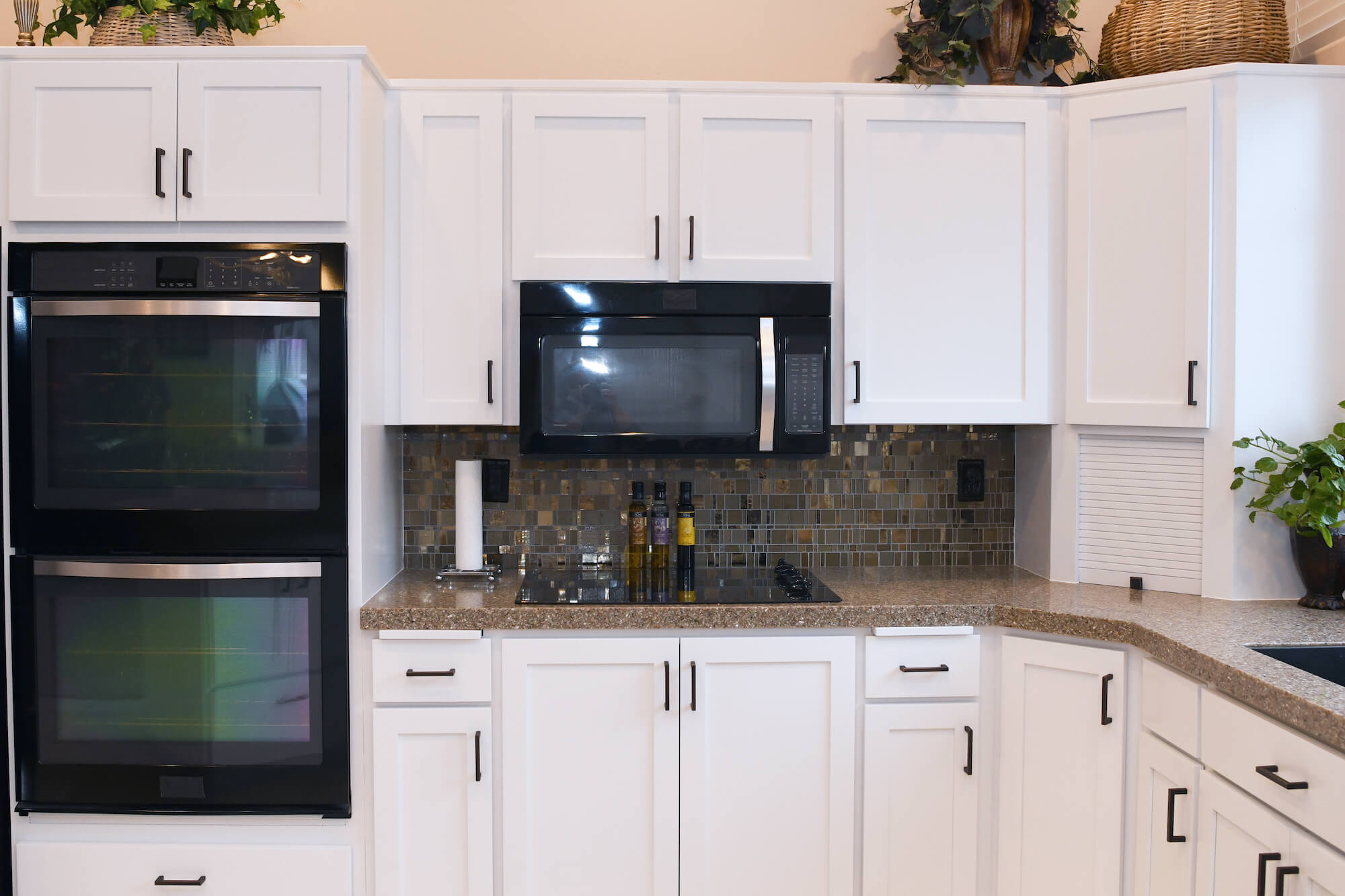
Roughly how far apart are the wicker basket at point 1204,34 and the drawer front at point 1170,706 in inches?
56.3

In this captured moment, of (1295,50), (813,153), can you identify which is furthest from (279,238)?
(1295,50)

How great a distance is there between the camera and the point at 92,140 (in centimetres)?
198

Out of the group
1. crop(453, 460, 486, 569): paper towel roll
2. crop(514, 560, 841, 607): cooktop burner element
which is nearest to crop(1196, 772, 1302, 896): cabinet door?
crop(514, 560, 841, 607): cooktop burner element

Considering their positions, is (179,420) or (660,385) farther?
(660,385)

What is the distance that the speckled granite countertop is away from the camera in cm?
173

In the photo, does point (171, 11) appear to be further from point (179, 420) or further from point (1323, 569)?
point (1323, 569)

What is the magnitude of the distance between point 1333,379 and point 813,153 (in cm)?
131

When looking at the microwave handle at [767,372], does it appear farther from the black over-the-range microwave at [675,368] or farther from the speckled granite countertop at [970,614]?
the speckled granite countertop at [970,614]

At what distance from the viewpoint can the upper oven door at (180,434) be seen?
1972 mm

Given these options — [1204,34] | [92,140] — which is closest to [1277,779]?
[1204,34]

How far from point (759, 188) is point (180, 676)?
1747 millimetres

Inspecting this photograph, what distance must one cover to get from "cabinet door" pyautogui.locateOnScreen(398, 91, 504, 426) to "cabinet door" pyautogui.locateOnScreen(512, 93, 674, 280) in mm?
66

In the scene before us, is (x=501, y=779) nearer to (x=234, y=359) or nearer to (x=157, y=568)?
(x=157, y=568)

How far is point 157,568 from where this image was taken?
1.96 m
